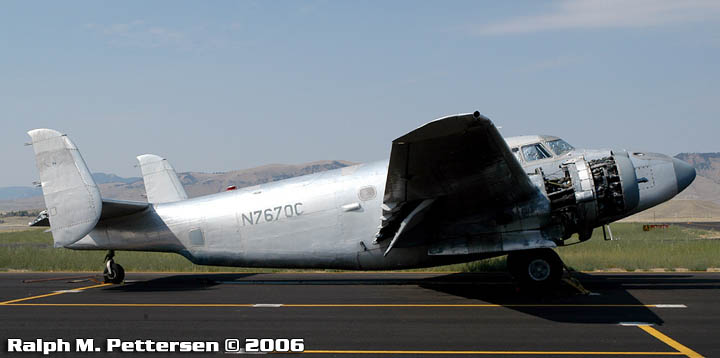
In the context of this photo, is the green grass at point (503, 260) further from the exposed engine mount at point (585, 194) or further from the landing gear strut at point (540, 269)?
the exposed engine mount at point (585, 194)

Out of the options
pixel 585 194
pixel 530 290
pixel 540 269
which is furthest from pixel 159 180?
pixel 585 194

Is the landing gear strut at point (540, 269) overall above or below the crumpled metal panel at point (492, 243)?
below

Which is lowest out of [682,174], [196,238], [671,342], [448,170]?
[671,342]

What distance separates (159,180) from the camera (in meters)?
20.6

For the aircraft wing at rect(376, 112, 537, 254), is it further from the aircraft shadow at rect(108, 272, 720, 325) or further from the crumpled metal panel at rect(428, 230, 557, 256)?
the aircraft shadow at rect(108, 272, 720, 325)

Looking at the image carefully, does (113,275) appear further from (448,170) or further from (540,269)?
(540,269)

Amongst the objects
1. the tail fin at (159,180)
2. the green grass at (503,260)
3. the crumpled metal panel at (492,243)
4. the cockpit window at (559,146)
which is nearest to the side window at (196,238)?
the crumpled metal panel at (492,243)

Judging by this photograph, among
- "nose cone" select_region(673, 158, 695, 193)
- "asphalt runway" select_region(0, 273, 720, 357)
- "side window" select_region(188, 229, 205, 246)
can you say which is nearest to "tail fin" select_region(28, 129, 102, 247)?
"asphalt runway" select_region(0, 273, 720, 357)

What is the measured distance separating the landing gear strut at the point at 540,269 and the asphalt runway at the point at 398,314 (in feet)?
0.95

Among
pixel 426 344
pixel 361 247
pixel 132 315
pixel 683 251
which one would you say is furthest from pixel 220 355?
pixel 683 251

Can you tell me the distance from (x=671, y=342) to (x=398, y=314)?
4.48 m

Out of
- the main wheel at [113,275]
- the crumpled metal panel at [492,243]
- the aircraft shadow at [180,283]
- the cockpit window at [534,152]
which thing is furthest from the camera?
the main wheel at [113,275]

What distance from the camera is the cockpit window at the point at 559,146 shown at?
14.3 meters

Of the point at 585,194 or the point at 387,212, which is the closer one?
the point at 387,212
